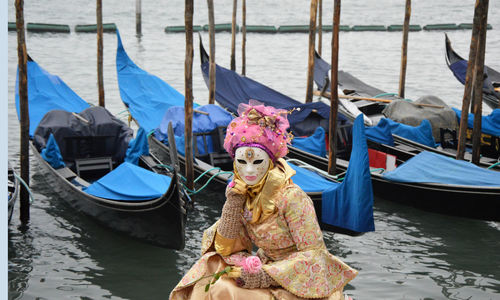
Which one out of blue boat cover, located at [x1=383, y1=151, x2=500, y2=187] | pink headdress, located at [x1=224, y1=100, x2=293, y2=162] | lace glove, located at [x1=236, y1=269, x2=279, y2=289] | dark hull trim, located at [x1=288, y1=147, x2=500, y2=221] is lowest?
dark hull trim, located at [x1=288, y1=147, x2=500, y2=221]

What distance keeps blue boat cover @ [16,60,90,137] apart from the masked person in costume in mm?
5617

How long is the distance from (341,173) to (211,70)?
324 centimetres

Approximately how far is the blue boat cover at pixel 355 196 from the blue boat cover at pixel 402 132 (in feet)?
7.39

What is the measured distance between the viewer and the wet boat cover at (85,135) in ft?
20.4

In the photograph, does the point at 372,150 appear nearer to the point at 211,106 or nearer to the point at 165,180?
the point at 211,106

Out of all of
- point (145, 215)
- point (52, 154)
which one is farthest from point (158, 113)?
point (145, 215)

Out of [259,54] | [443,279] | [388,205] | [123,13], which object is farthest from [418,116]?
[123,13]

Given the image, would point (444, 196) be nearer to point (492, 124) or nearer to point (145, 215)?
point (492, 124)

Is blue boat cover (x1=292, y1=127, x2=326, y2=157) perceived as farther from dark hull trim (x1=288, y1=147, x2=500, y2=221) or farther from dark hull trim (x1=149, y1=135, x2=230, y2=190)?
dark hull trim (x1=149, y1=135, x2=230, y2=190)

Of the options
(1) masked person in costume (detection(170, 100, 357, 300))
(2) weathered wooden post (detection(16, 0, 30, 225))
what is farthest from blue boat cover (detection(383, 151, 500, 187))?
(1) masked person in costume (detection(170, 100, 357, 300))

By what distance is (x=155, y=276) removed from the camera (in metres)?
4.80

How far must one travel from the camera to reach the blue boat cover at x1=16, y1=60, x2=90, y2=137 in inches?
304

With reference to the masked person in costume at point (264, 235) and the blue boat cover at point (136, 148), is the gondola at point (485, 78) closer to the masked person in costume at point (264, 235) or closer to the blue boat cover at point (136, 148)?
the blue boat cover at point (136, 148)

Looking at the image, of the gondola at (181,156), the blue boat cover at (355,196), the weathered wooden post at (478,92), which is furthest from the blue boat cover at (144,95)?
the weathered wooden post at (478,92)
